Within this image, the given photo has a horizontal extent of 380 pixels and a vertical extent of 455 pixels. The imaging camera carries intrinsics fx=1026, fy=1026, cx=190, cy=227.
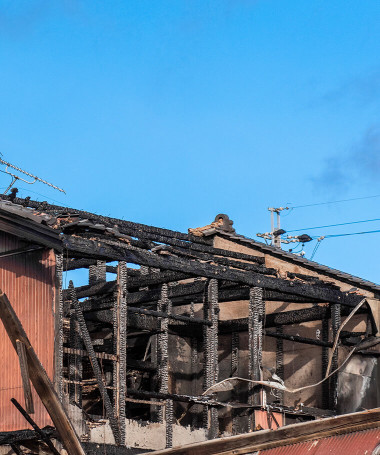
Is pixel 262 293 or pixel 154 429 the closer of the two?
pixel 154 429

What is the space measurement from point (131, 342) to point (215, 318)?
5078 millimetres

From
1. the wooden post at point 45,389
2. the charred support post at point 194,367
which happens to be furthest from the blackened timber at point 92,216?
the wooden post at point 45,389

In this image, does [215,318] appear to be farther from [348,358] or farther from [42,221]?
[42,221]

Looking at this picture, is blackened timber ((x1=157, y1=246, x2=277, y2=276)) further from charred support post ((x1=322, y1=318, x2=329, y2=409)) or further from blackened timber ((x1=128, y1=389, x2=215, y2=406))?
blackened timber ((x1=128, y1=389, x2=215, y2=406))

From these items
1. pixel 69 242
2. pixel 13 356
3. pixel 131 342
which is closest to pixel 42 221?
pixel 69 242

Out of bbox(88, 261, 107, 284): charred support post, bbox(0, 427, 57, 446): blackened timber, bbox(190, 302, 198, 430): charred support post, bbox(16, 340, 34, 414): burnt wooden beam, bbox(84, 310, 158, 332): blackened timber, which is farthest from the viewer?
bbox(190, 302, 198, 430): charred support post

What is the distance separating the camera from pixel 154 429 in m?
23.1

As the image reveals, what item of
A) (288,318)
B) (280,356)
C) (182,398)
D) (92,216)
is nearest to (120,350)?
(182,398)

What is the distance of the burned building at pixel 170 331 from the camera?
20.4 m

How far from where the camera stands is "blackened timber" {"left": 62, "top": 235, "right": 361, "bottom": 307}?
21141mm

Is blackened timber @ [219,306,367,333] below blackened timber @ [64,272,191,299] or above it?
below

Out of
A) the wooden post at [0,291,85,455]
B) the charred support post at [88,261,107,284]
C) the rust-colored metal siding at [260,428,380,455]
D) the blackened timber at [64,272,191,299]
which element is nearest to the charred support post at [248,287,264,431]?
the blackened timber at [64,272,191,299]

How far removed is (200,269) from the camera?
23.5 m

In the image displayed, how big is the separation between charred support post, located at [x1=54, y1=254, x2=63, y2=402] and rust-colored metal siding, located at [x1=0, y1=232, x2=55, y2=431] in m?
0.08
